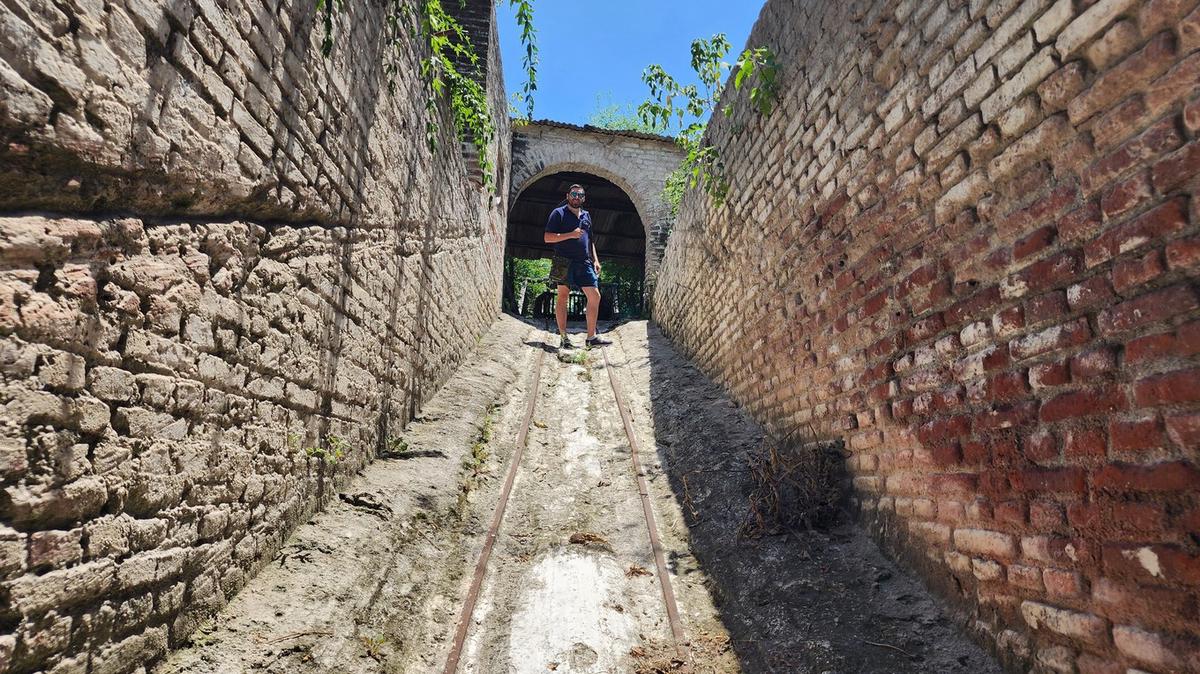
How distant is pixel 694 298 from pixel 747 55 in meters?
2.69

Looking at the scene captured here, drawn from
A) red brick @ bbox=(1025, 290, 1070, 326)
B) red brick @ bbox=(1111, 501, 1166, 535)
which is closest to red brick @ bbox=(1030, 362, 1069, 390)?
red brick @ bbox=(1025, 290, 1070, 326)

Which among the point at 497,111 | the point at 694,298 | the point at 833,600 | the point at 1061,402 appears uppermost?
the point at 497,111

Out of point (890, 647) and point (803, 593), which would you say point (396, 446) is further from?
point (890, 647)

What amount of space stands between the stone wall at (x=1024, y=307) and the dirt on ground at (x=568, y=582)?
332 millimetres

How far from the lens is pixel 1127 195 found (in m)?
1.52

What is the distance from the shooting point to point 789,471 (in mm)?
3096

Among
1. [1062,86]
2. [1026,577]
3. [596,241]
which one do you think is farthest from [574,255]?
[596,241]

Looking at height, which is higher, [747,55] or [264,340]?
[747,55]

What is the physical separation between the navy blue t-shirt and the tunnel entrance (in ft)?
11.2

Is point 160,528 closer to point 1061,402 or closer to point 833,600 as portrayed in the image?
point 833,600

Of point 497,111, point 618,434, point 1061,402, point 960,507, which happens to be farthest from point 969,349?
point 497,111

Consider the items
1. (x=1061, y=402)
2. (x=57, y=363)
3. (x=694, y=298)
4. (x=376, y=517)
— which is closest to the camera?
(x=57, y=363)

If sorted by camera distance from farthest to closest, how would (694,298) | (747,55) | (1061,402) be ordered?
(694,298), (747,55), (1061,402)

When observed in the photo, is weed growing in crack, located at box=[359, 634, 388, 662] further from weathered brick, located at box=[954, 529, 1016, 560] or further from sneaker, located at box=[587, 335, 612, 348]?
sneaker, located at box=[587, 335, 612, 348]
